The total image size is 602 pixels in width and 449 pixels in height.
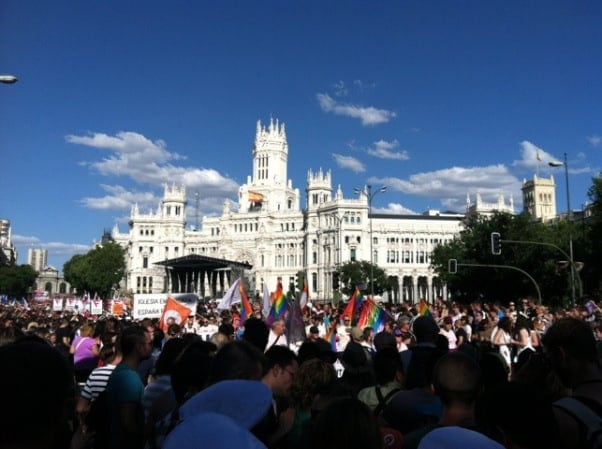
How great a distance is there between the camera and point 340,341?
13.9 metres

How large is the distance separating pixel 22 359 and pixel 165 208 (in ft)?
432

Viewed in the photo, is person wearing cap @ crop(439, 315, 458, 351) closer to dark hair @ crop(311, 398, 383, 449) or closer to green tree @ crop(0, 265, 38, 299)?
dark hair @ crop(311, 398, 383, 449)

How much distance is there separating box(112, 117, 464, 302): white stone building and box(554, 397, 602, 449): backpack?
312 feet

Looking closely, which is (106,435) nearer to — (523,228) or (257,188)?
(523,228)

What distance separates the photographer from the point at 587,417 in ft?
10.8

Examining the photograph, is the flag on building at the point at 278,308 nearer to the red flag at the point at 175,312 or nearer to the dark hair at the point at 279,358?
the red flag at the point at 175,312

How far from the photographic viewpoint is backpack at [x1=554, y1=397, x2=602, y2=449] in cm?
317

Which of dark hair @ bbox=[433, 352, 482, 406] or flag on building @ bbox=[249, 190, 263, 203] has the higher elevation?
flag on building @ bbox=[249, 190, 263, 203]

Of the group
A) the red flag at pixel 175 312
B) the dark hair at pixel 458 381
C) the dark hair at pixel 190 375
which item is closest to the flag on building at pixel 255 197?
the red flag at pixel 175 312

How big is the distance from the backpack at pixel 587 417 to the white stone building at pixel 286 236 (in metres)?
95.0

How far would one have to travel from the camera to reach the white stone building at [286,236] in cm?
10644

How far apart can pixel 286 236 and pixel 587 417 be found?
4415 inches

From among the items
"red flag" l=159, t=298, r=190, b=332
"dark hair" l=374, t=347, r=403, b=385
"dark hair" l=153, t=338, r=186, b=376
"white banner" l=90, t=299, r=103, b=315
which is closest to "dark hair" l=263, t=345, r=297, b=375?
"dark hair" l=374, t=347, r=403, b=385

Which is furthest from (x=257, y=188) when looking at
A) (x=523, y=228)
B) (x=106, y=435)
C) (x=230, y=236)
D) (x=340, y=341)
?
(x=106, y=435)
